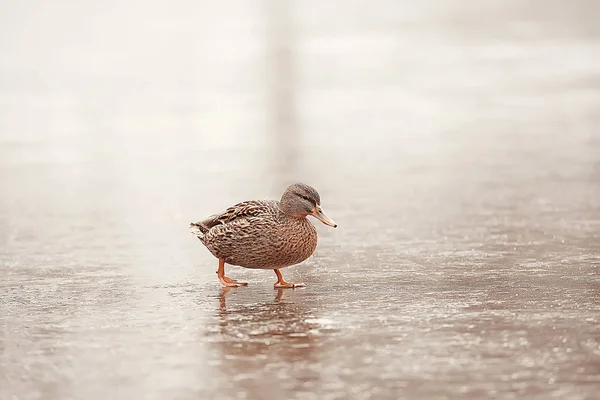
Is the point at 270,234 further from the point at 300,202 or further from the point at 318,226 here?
the point at 318,226

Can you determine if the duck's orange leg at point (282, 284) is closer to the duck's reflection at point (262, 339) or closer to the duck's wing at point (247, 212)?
the duck's reflection at point (262, 339)

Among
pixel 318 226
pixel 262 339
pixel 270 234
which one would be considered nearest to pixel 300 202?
pixel 270 234

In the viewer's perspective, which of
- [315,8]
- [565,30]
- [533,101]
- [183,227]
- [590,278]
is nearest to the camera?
[590,278]

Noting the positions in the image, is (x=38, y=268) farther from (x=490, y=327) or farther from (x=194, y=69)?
(x=194, y=69)

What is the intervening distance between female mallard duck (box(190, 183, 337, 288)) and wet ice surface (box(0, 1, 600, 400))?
0.55 feet

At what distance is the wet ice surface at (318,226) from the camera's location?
5168 mm

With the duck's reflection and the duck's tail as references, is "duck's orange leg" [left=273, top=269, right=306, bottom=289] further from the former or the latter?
the duck's tail

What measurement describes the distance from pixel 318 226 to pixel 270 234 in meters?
2.22

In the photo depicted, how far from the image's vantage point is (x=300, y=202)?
6.87 metres

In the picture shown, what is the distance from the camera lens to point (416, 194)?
9977 mm

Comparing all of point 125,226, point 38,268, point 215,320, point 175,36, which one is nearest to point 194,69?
point 175,36

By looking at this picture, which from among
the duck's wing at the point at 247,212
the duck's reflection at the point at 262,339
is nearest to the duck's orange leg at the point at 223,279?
the duck's reflection at the point at 262,339

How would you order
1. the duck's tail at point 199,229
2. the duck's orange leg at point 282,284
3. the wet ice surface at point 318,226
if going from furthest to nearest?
→ the duck's tail at point 199,229 → the duck's orange leg at point 282,284 → the wet ice surface at point 318,226

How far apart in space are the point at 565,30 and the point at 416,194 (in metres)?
A: 14.0
